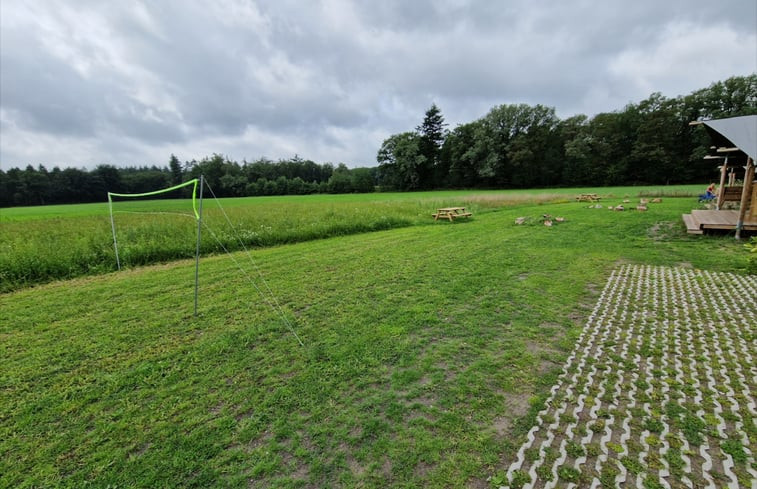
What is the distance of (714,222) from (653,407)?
9548 millimetres

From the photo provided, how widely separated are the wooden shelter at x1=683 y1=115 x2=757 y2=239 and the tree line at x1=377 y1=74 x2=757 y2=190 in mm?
39413

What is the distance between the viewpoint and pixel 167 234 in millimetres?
9094

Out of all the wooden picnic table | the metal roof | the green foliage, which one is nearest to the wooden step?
the metal roof

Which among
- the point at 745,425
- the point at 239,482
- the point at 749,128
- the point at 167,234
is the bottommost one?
the point at 239,482

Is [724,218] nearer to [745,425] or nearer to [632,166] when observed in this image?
[745,425]

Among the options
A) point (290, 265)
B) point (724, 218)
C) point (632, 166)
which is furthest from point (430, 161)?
point (290, 265)

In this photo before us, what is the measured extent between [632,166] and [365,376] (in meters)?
57.8

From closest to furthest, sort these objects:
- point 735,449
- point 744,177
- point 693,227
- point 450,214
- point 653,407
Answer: point 735,449
point 653,407
point 693,227
point 744,177
point 450,214

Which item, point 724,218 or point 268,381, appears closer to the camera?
point 268,381

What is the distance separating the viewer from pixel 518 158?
49.3 m

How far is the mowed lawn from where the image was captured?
2062 millimetres

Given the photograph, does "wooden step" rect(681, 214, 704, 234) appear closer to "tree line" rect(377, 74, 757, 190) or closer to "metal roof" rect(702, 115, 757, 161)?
"metal roof" rect(702, 115, 757, 161)

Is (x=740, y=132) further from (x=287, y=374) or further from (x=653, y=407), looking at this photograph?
(x=287, y=374)

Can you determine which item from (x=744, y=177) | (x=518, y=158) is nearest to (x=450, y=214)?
(x=744, y=177)
